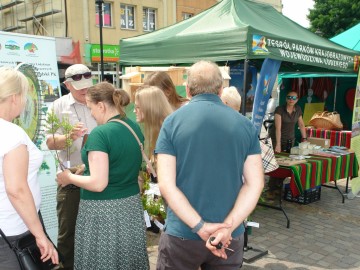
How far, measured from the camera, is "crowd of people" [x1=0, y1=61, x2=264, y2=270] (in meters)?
Answer: 1.62

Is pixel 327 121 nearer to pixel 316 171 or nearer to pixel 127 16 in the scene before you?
pixel 316 171

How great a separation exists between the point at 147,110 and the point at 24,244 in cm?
123

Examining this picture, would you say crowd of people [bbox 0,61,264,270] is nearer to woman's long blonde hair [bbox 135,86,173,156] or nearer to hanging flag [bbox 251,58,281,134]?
woman's long blonde hair [bbox 135,86,173,156]

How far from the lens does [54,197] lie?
3201mm

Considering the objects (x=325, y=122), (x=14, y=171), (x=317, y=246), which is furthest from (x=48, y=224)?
(x=325, y=122)

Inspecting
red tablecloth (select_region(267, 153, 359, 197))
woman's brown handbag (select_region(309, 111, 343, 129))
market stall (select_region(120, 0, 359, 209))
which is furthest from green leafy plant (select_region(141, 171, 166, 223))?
woman's brown handbag (select_region(309, 111, 343, 129))

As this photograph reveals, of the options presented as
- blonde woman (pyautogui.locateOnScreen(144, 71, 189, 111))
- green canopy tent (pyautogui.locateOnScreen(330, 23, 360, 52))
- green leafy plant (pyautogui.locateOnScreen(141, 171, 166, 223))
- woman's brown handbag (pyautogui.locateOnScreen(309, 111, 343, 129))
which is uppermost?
green canopy tent (pyautogui.locateOnScreen(330, 23, 360, 52))

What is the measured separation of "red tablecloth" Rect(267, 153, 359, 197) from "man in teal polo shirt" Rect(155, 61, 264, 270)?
286cm

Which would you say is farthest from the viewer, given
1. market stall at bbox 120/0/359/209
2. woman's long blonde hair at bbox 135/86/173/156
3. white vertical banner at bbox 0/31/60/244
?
market stall at bbox 120/0/359/209

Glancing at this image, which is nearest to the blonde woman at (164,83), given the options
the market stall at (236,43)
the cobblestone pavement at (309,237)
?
the market stall at (236,43)

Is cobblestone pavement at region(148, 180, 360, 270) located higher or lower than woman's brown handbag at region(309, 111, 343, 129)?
lower

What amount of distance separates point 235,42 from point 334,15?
70.2ft

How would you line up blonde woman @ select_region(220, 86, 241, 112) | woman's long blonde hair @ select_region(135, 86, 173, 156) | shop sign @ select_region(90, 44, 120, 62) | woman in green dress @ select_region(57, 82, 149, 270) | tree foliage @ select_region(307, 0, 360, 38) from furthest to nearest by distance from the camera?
tree foliage @ select_region(307, 0, 360, 38) < shop sign @ select_region(90, 44, 120, 62) < blonde woman @ select_region(220, 86, 241, 112) < woman's long blonde hair @ select_region(135, 86, 173, 156) < woman in green dress @ select_region(57, 82, 149, 270)

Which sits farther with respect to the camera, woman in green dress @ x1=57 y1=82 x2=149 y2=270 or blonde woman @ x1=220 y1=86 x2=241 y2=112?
blonde woman @ x1=220 y1=86 x2=241 y2=112
